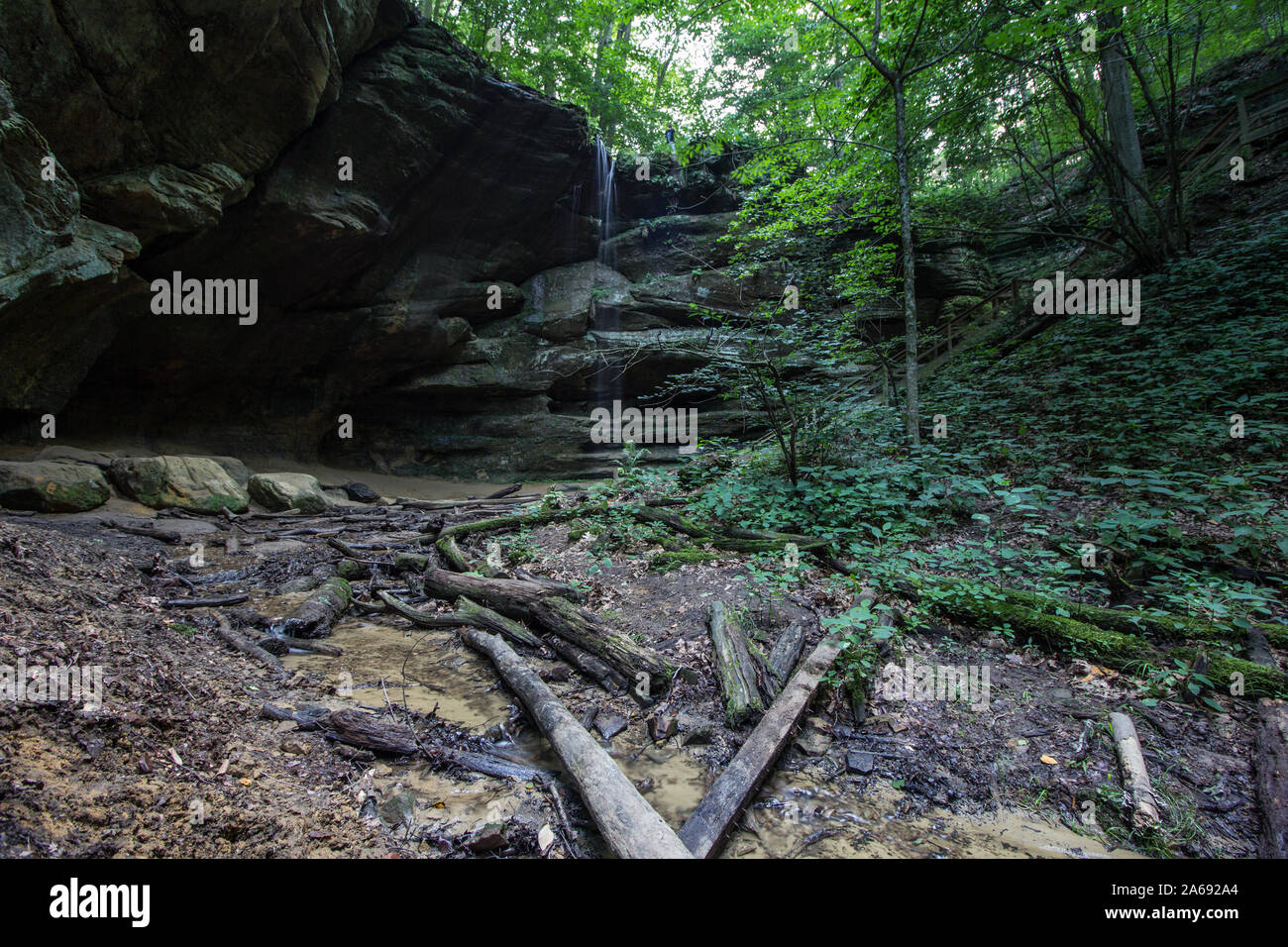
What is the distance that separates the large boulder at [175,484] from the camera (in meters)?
9.10

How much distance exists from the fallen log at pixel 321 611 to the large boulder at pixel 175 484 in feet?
19.6

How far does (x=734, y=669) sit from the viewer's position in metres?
3.39

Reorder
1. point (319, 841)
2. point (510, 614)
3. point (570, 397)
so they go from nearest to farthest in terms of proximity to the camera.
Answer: point (319, 841) < point (510, 614) < point (570, 397)

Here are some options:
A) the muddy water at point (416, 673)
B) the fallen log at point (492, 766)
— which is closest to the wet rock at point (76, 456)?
the muddy water at point (416, 673)

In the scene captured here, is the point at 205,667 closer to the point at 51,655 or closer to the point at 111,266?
the point at 51,655

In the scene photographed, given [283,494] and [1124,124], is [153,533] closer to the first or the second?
[283,494]

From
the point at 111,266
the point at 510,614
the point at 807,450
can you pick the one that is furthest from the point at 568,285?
the point at 510,614

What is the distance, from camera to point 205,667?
3225 mm

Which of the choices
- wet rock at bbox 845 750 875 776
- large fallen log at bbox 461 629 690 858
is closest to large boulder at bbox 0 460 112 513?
large fallen log at bbox 461 629 690 858

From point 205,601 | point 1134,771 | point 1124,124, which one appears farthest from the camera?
point 1124,124

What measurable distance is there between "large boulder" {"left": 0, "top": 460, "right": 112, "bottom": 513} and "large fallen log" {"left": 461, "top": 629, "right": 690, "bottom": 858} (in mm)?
9424

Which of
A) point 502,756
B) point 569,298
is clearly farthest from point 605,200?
point 502,756

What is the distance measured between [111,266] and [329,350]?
662 cm

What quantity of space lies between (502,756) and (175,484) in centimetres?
1021
